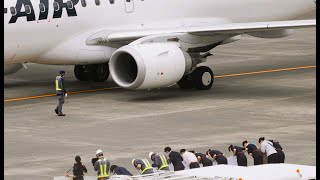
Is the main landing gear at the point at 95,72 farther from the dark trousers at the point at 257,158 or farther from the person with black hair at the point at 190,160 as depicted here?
the person with black hair at the point at 190,160

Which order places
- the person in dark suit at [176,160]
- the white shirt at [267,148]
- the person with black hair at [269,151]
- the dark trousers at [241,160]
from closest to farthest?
the person in dark suit at [176,160], the dark trousers at [241,160], the person with black hair at [269,151], the white shirt at [267,148]

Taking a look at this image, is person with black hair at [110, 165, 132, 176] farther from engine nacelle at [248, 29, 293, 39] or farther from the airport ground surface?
engine nacelle at [248, 29, 293, 39]

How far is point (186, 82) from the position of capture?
3888 centimetres

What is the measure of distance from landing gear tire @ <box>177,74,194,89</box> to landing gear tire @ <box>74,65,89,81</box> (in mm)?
3554

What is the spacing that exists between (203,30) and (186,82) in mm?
2137

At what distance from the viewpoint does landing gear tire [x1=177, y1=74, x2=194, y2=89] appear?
38750 millimetres

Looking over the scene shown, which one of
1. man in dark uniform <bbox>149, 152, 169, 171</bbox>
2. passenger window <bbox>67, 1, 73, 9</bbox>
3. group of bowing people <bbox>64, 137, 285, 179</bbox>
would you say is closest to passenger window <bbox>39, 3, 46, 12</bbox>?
passenger window <bbox>67, 1, 73, 9</bbox>

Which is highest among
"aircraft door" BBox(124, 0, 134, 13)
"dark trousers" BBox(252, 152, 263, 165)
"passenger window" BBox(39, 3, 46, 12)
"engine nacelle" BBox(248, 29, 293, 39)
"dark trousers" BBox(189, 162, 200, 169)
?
"passenger window" BBox(39, 3, 46, 12)

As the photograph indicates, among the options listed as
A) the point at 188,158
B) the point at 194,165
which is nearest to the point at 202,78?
the point at 188,158

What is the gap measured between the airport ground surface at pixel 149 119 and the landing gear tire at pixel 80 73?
0.92 feet

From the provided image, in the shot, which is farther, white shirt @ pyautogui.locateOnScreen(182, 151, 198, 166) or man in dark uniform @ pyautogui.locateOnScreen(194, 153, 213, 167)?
white shirt @ pyautogui.locateOnScreen(182, 151, 198, 166)

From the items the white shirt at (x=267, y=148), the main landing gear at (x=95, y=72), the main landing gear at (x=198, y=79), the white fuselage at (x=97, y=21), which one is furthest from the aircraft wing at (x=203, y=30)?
the white shirt at (x=267, y=148)

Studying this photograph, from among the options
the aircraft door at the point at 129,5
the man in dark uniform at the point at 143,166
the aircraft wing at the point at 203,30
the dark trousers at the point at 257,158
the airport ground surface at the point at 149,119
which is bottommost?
the airport ground surface at the point at 149,119

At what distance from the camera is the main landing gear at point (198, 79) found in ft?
126
